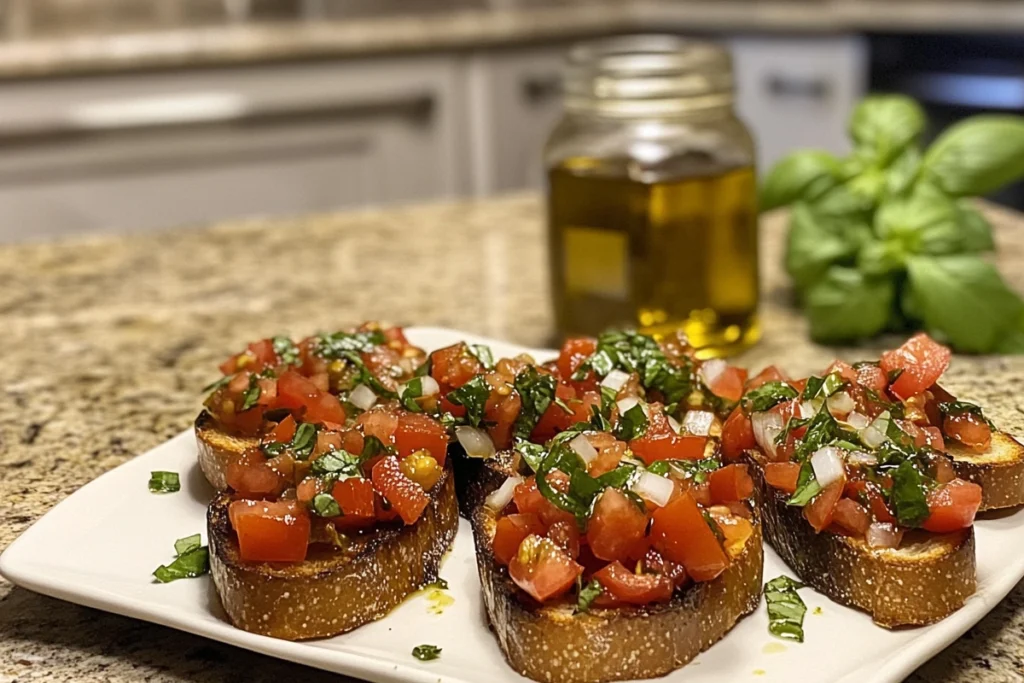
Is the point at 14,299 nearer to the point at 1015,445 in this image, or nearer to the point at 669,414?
the point at 669,414

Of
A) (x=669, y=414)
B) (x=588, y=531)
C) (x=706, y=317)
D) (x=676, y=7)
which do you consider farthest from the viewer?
(x=676, y=7)

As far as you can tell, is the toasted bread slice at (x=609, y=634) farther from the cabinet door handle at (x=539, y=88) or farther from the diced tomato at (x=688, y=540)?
the cabinet door handle at (x=539, y=88)

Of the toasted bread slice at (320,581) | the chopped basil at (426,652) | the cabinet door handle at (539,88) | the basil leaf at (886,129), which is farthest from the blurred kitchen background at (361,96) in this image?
the chopped basil at (426,652)

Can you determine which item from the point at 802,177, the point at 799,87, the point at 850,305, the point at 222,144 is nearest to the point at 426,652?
the point at 850,305

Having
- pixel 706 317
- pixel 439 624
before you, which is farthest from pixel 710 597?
pixel 706 317

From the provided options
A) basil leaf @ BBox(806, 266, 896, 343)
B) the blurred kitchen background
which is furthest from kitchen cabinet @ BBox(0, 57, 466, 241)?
basil leaf @ BBox(806, 266, 896, 343)

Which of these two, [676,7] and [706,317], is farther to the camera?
[676,7]

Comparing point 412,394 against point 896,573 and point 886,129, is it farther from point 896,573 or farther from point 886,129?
point 886,129

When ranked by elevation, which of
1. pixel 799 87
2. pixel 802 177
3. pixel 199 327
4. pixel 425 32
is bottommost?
pixel 199 327
